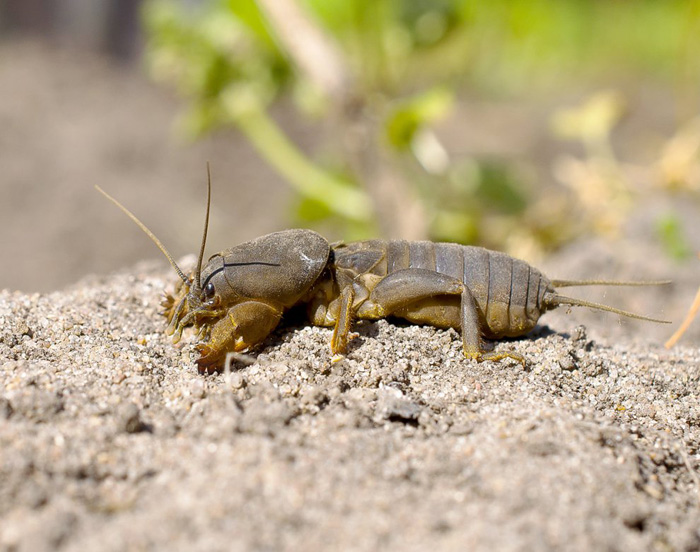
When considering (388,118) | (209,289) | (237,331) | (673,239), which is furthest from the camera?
(388,118)

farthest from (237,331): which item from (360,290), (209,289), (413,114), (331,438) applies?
(413,114)

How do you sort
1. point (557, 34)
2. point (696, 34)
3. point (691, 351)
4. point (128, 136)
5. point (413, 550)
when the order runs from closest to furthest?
point (413, 550)
point (691, 351)
point (696, 34)
point (128, 136)
point (557, 34)

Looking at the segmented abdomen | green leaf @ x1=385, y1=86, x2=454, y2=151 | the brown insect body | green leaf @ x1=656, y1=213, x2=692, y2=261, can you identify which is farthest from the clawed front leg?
green leaf @ x1=656, y1=213, x2=692, y2=261

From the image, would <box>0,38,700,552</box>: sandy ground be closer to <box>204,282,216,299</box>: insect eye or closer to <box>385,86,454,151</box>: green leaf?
<box>204,282,216,299</box>: insect eye

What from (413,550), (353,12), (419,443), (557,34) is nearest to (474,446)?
(419,443)

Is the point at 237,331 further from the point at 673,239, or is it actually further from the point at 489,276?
the point at 673,239

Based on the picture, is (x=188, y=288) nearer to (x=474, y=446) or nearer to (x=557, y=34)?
(x=474, y=446)
